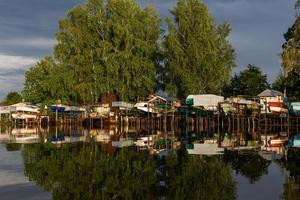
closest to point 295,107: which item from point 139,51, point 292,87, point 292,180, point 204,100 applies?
point 292,87

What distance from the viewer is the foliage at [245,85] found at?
6538cm

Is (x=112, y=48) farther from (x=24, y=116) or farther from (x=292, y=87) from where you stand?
(x=24, y=116)

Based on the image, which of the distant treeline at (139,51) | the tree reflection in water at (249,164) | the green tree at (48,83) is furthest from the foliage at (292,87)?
the tree reflection in water at (249,164)

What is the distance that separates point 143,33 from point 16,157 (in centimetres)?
3961

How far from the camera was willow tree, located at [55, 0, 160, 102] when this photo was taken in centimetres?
5488

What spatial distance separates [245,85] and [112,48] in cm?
2113

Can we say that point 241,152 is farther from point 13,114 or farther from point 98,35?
point 13,114

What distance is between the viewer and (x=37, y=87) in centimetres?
7400

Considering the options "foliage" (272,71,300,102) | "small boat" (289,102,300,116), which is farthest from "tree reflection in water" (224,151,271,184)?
"foliage" (272,71,300,102)

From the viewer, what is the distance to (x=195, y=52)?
180 feet

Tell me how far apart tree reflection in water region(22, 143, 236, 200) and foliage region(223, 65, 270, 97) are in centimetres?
4863

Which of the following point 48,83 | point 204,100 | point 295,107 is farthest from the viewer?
point 48,83

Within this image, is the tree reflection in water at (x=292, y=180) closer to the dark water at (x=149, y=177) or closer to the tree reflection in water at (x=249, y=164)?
the dark water at (x=149, y=177)

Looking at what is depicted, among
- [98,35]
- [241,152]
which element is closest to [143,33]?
[98,35]
